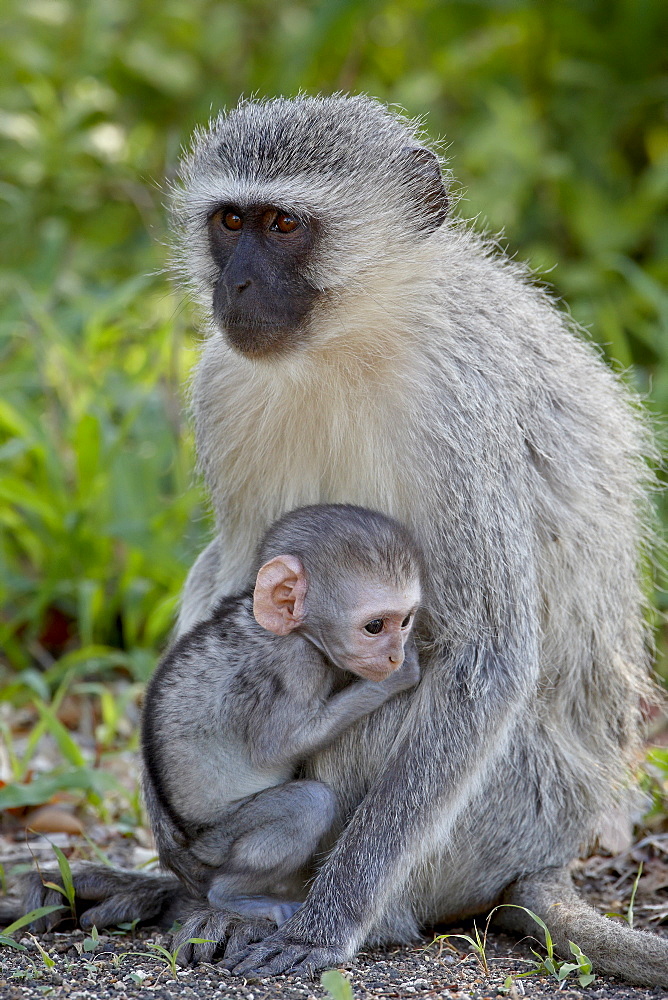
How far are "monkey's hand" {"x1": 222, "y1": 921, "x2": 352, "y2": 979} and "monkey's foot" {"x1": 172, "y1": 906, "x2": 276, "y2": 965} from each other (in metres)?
0.02

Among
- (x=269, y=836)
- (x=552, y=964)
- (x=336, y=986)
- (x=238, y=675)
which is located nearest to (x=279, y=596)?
(x=238, y=675)

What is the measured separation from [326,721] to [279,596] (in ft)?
1.23

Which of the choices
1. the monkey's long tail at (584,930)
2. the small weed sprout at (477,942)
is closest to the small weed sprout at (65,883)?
the small weed sprout at (477,942)

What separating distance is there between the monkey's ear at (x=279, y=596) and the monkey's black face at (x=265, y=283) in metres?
0.65

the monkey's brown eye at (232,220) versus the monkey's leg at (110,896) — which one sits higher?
the monkey's brown eye at (232,220)

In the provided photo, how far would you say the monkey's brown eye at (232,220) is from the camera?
12.8ft

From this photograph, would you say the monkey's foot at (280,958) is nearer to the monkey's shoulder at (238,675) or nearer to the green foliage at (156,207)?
the monkey's shoulder at (238,675)

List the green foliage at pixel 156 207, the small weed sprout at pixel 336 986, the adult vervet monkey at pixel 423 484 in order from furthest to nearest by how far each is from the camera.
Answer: the green foliage at pixel 156 207 → the adult vervet monkey at pixel 423 484 → the small weed sprout at pixel 336 986

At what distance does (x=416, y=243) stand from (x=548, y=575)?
1.14 m

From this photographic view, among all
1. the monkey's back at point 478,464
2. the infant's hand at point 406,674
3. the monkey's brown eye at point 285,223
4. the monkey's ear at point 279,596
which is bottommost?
the infant's hand at point 406,674

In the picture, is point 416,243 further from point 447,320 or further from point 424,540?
point 424,540

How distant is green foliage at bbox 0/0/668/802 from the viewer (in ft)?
19.9

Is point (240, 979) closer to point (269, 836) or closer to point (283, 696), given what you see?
point (269, 836)

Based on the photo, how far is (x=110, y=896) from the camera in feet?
12.9
